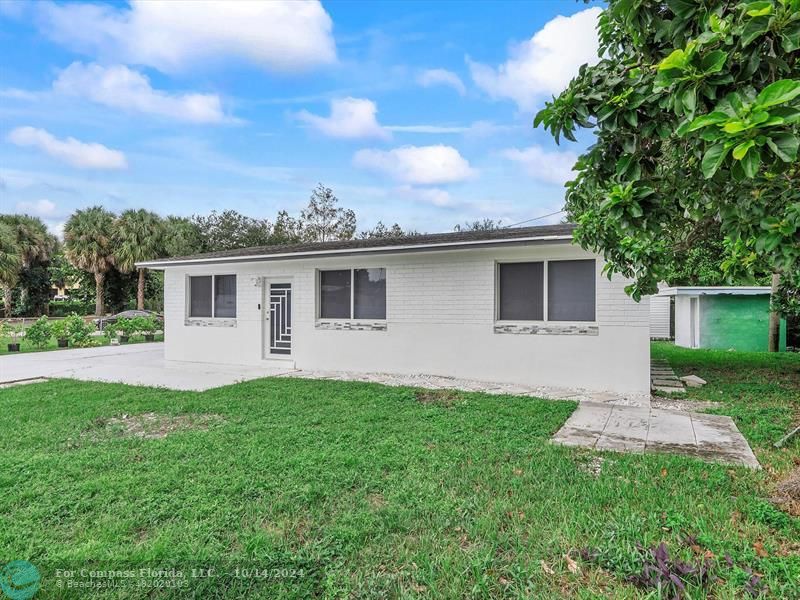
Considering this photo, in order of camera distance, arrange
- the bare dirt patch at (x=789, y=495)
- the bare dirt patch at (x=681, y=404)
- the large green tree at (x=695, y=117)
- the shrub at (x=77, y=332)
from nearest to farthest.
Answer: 1. the large green tree at (x=695, y=117)
2. the bare dirt patch at (x=789, y=495)
3. the bare dirt patch at (x=681, y=404)
4. the shrub at (x=77, y=332)

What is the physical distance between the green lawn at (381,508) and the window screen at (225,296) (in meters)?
5.89

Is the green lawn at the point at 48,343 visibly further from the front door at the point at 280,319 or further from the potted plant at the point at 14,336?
the front door at the point at 280,319

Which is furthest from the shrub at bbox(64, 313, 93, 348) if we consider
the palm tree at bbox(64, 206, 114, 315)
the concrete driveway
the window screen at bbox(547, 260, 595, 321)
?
the window screen at bbox(547, 260, 595, 321)

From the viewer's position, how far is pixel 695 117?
2.06 meters

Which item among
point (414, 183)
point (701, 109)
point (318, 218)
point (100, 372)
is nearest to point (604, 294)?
point (701, 109)

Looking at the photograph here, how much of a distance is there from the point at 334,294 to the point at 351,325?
2.86 ft

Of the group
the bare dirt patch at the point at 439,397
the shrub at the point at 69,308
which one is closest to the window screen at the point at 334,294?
the bare dirt patch at the point at 439,397

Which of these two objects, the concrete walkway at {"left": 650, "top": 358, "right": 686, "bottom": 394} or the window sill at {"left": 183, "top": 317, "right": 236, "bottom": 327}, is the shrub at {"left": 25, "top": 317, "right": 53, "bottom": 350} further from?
the concrete walkway at {"left": 650, "top": 358, "right": 686, "bottom": 394}

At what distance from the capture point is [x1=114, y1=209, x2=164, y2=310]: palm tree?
1023 inches

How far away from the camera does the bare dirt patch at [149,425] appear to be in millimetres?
5328

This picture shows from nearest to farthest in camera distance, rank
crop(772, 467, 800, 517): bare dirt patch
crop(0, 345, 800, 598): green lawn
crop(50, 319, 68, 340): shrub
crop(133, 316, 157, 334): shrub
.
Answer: crop(0, 345, 800, 598): green lawn, crop(772, 467, 800, 517): bare dirt patch, crop(50, 319, 68, 340): shrub, crop(133, 316, 157, 334): shrub

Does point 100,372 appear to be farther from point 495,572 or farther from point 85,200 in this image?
point 85,200

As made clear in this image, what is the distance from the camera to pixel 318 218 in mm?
30359

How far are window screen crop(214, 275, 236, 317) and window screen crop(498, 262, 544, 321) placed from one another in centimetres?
676
